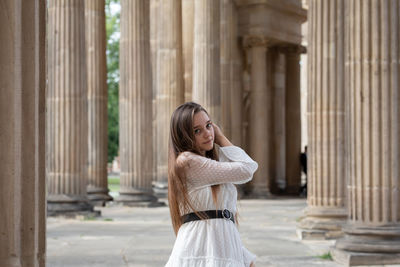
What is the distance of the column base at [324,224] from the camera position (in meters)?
17.2

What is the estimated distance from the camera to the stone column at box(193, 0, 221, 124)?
1122 inches

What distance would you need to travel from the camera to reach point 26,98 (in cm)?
598

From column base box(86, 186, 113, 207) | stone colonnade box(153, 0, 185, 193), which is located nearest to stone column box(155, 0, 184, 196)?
stone colonnade box(153, 0, 185, 193)

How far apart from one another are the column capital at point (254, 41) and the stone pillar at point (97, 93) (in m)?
7.21

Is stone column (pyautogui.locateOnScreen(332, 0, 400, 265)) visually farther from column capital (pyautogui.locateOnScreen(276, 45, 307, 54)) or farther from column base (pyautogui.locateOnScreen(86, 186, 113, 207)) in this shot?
column capital (pyautogui.locateOnScreen(276, 45, 307, 54))

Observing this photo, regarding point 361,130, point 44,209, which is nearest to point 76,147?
Result: point 361,130

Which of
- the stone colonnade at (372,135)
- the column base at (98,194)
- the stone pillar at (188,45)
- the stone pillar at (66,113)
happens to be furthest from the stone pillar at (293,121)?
the stone colonnade at (372,135)

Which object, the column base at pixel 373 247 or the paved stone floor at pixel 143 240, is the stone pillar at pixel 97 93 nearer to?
the paved stone floor at pixel 143 240

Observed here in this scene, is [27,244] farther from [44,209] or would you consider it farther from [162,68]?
[162,68]

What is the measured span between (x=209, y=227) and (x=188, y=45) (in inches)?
1266

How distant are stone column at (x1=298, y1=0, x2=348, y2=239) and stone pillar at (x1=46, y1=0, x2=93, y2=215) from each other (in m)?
8.33

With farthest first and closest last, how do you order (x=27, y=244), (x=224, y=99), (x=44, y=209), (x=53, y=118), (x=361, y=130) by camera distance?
(x=224, y=99)
(x=53, y=118)
(x=361, y=130)
(x=44, y=209)
(x=27, y=244)

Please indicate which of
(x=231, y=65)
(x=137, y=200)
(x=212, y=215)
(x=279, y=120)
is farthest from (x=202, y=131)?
(x=279, y=120)

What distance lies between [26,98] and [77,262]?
809 cm
